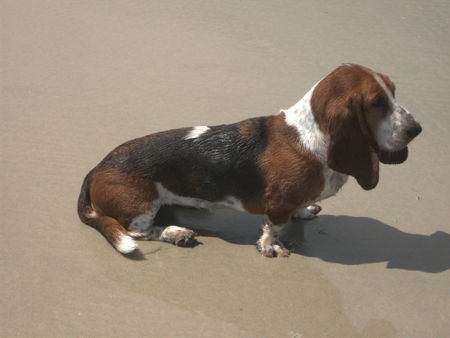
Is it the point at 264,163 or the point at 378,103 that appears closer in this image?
the point at 378,103

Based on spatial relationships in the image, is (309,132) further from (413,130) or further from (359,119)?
(413,130)

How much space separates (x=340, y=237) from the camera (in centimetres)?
401

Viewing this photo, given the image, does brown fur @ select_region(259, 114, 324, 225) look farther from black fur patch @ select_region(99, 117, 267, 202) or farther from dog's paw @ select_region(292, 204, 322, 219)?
dog's paw @ select_region(292, 204, 322, 219)

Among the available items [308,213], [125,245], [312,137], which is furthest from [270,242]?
[125,245]

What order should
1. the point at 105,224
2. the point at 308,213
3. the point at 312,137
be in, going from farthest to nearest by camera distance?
the point at 308,213, the point at 105,224, the point at 312,137

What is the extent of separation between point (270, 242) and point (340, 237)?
22.8 inches

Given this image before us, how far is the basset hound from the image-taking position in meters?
3.28

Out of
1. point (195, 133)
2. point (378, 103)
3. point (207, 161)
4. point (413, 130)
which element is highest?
point (378, 103)

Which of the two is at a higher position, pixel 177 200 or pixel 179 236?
pixel 177 200

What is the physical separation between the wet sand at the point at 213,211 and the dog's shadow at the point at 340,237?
0.04 feet

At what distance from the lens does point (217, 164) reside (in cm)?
367

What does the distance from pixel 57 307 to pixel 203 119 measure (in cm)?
256

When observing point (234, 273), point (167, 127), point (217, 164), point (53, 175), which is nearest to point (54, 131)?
point (53, 175)

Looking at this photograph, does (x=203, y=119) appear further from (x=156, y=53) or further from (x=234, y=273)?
(x=234, y=273)
